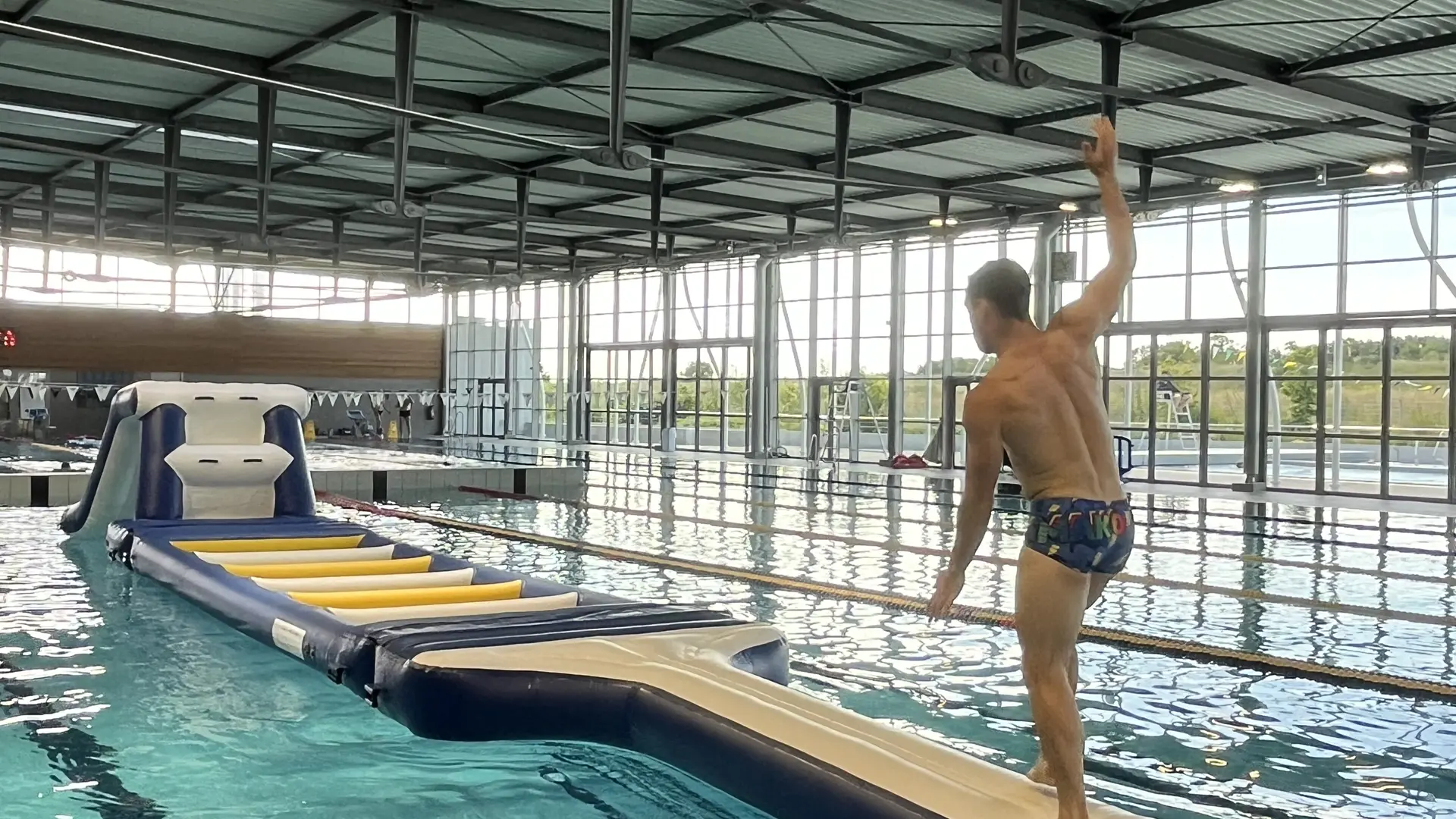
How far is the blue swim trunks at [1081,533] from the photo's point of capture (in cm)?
289

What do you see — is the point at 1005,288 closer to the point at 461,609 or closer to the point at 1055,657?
the point at 1055,657

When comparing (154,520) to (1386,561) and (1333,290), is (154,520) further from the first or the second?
(1333,290)

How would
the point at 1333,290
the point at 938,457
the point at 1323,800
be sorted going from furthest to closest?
1. the point at 938,457
2. the point at 1333,290
3. the point at 1323,800

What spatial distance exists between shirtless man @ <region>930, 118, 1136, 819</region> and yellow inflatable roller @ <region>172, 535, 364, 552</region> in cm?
615

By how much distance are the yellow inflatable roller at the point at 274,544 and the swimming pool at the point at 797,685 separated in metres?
0.47

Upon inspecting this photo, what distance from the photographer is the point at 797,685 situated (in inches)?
223

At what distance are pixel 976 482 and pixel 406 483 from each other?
14.3 metres

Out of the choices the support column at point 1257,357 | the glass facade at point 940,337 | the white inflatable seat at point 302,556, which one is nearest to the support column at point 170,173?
the glass facade at point 940,337

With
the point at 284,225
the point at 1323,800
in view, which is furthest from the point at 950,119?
the point at 284,225

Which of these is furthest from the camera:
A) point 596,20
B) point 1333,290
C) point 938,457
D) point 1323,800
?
point 938,457

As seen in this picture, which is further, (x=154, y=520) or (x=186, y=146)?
(x=186, y=146)

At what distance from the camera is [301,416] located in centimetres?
1032

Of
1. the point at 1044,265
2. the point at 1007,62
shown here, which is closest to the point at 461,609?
the point at 1007,62

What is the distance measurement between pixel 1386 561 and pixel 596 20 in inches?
333
